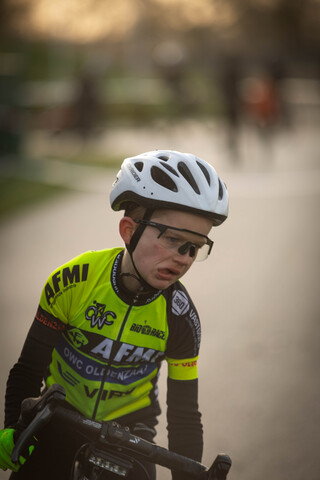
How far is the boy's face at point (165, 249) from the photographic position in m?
2.77

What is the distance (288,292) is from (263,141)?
44.4ft

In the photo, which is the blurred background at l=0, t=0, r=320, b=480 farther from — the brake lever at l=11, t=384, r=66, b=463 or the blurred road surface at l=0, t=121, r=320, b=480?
the brake lever at l=11, t=384, r=66, b=463

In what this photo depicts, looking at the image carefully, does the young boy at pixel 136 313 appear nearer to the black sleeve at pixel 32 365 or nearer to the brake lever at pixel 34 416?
the black sleeve at pixel 32 365

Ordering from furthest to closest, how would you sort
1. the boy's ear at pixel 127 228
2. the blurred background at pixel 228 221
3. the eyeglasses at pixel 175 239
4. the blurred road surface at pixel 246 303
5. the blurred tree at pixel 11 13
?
the blurred tree at pixel 11 13 < the blurred background at pixel 228 221 < the blurred road surface at pixel 246 303 < the boy's ear at pixel 127 228 < the eyeglasses at pixel 175 239

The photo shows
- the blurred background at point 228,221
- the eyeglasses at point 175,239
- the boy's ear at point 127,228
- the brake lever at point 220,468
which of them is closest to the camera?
the brake lever at point 220,468

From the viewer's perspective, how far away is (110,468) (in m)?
2.48

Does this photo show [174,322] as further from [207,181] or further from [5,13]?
[5,13]

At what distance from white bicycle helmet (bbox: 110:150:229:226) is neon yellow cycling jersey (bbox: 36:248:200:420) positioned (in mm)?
332

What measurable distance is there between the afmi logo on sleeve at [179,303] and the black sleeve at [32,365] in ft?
1.66

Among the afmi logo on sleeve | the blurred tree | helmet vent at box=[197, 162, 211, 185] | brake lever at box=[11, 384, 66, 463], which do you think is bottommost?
brake lever at box=[11, 384, 66, 463]

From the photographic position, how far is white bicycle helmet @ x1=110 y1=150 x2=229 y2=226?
111 inches

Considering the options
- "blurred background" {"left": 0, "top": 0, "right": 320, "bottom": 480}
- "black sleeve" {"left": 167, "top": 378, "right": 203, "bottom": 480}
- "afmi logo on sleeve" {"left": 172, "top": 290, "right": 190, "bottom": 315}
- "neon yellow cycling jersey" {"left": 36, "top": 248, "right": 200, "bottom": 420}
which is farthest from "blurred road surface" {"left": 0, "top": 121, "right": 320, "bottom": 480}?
"afmi logo on sleeve" {"left": 172, "top": 290, "right": 190, "bottom": 315}

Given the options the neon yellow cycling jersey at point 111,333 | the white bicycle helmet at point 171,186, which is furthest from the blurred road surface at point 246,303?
the white bicycle helmet at point 171,186

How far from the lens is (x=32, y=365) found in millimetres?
2805
